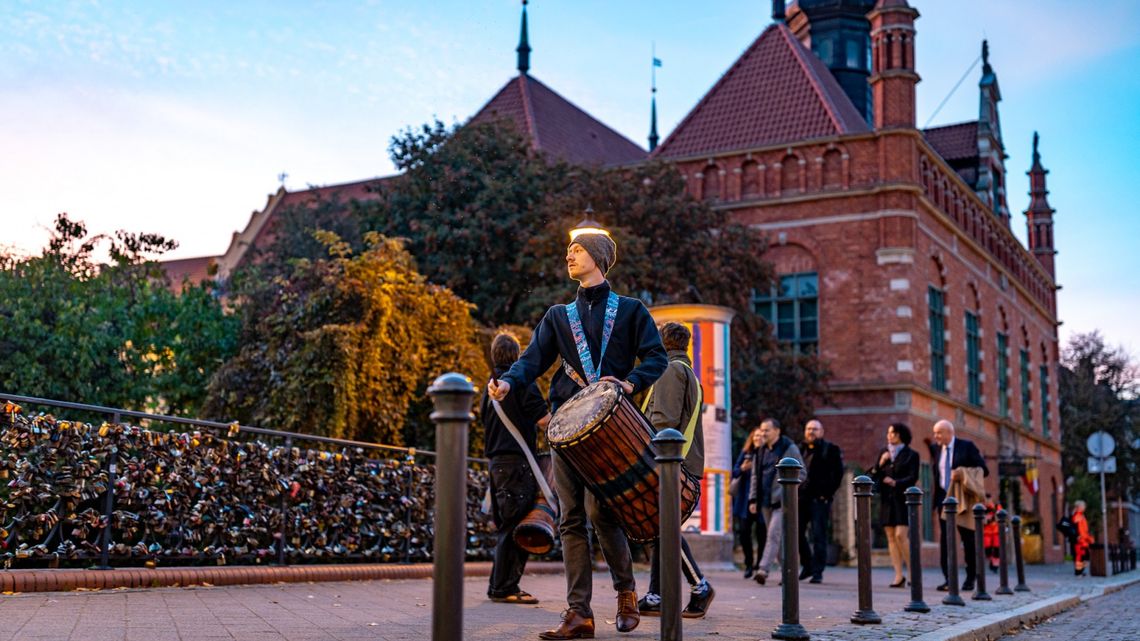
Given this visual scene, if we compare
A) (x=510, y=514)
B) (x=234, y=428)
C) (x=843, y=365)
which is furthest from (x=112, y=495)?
(x=843, y=365)

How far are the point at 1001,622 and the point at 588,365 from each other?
5.00 metres

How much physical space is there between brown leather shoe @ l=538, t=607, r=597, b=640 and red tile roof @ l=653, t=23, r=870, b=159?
30.6 m

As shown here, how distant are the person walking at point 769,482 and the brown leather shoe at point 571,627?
774 cm

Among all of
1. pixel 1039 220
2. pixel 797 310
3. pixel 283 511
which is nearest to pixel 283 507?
pixel 283 511

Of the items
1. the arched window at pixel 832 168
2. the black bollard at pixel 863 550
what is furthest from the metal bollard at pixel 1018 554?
the arched window at pixel 832 168

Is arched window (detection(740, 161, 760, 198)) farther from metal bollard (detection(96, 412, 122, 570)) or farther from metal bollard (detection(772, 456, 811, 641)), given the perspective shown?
metal bollard (detection(772, 456, 811, 641))

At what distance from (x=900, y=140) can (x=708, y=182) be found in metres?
5.58

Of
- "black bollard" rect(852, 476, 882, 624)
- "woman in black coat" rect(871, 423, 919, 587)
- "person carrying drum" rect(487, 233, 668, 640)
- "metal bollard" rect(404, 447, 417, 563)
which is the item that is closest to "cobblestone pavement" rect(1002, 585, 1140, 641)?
"black bollard" rect(852, 476, 882, 624)

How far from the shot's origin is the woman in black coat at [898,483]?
1460 centimetres

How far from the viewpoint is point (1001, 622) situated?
398 inches

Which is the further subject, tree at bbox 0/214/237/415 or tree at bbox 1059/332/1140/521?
tree at bbox 1059/332/1140/521

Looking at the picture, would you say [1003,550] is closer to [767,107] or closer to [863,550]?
[863,550]

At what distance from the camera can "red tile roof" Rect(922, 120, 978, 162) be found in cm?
4747

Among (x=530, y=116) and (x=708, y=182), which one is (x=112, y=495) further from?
(x=530, y=116)
